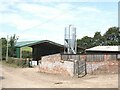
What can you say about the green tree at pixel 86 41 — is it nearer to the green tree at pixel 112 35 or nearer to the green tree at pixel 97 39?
the green tree at pixel 97 39

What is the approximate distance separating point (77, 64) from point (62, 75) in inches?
86.4

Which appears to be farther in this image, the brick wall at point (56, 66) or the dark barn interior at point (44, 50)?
the dark barn interior at point (44, 50)

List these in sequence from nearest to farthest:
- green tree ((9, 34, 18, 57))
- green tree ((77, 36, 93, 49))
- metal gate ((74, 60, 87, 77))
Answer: metal gate ((74, 60, 87, 77)) → green tree ((9, 34, 18, 57)) → green tree ((77, 36, 93, 49))

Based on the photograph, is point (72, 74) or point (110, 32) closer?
point (72, 74)

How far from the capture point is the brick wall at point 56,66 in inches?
1085

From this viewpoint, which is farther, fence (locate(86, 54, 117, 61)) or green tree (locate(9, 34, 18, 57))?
green tree (locate(9, 34, 18, 57))

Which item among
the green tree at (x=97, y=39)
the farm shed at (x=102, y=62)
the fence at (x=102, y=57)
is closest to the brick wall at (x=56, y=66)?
the farm shed at (x=102, y=62)

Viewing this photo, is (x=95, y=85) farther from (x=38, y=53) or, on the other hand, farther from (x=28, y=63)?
(x=38, y=53)

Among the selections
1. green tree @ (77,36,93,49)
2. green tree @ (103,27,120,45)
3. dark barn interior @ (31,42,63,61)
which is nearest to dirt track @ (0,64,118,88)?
dark barn interior @ (31,42,63,61)

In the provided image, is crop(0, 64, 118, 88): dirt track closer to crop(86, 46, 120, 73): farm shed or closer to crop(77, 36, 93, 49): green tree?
crop(86, 46, 120, 73): farm shed

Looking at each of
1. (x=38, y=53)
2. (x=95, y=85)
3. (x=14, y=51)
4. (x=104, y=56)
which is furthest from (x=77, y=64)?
(x=14, y=51)

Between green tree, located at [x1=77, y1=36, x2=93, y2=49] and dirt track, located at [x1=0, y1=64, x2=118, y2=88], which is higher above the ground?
Result: green tree, located at [x1=77, y1=36, x2=93, y2=49]

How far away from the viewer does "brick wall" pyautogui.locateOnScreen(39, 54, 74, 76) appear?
90.4 feet

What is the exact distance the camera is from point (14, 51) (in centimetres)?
6400
